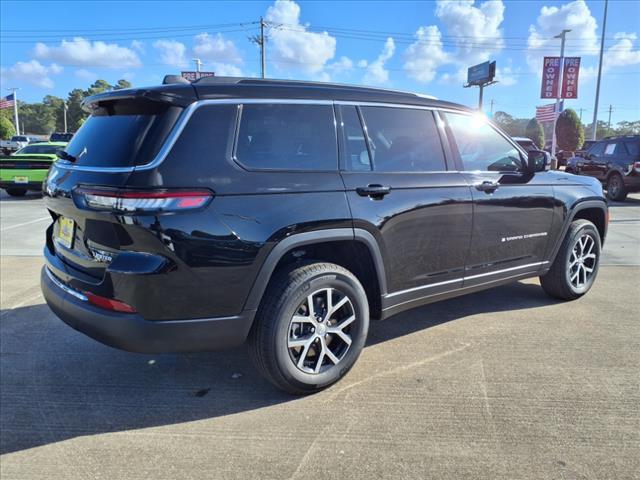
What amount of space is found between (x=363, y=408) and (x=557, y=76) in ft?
99.0

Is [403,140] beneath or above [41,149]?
above

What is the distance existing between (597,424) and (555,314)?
1913 mm

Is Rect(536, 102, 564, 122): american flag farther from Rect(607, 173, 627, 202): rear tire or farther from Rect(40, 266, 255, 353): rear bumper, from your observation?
Rect(40, 266, 255, 353): rear bumper

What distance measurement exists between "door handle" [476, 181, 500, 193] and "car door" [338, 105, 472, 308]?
16cm

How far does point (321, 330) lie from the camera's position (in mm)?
3111

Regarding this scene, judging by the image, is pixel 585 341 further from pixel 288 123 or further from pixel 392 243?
pixel 288 123

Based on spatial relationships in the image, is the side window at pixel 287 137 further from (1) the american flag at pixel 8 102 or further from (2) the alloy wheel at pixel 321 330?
(1) the american flag at pixel 8 102

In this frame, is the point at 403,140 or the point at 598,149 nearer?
the point at 403,140

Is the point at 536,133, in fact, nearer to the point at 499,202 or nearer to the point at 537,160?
the point at 537,160

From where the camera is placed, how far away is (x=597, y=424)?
280 cm

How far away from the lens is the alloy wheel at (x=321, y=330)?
3.03 meters

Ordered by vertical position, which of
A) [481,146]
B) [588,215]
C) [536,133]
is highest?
[536,133]

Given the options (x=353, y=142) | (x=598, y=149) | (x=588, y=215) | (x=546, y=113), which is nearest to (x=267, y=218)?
(x=353, y=142)

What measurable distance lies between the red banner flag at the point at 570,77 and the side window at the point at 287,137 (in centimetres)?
3009
